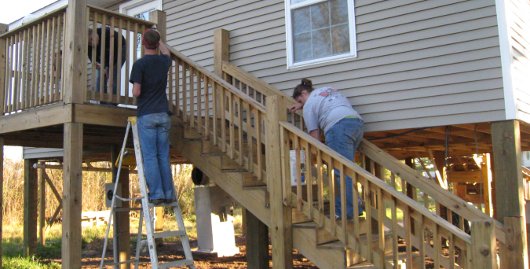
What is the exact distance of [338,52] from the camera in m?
6.63

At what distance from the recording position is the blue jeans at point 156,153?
5.02 meters

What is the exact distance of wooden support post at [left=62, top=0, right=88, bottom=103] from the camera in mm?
5301

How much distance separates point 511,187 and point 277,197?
2499 millimetres

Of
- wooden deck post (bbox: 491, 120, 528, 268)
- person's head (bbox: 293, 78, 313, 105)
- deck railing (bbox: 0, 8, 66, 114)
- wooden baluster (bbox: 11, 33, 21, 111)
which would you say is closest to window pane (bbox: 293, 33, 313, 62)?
person's head (bbox: 293, 78, 313, 105)

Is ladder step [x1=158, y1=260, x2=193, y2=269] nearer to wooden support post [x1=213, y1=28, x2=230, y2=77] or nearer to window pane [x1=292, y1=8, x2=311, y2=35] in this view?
wooden support post [x1=213, y1=28, x2=230, y2=77]

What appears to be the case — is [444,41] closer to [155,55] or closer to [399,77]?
[399,77]

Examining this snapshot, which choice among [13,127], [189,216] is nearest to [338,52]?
[13,127]

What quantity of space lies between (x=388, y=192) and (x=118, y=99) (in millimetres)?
3373

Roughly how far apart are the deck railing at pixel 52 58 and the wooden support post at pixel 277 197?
80.3 inches

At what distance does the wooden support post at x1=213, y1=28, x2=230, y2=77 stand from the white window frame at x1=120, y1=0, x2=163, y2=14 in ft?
6.39

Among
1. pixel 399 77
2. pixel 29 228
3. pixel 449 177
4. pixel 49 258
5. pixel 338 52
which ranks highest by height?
pixel 338 52

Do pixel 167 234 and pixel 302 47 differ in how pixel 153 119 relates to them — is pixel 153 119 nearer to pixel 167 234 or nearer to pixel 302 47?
pixel 167 234

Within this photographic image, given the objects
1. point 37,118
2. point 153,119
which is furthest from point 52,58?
point 153,119

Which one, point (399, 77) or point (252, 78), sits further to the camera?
point (252, 78)
